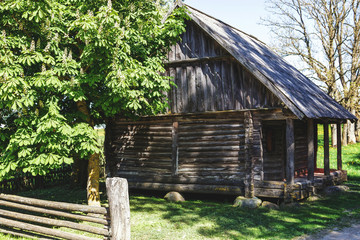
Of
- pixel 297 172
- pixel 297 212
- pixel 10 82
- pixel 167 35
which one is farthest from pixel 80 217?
pixel 297 172

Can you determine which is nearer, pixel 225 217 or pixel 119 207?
pixel 119 207

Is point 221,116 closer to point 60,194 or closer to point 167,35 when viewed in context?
point 167,35

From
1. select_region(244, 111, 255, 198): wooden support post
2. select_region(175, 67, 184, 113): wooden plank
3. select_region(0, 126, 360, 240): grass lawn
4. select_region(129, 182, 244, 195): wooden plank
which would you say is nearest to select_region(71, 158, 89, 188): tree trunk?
select_region(0, 126, 360, 240): grass lawn

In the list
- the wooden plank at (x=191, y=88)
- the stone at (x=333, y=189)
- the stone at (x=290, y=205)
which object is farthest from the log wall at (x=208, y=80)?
the stone at (x=333, y=189)

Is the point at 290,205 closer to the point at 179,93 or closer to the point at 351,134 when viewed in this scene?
the point at 179,93

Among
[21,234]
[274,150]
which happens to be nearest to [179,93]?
[274,150]

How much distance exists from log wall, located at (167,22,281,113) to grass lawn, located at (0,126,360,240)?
345 centimetres

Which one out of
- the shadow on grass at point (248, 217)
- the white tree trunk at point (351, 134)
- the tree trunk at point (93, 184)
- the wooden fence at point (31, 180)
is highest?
the white tree trunk at point (351, 134)

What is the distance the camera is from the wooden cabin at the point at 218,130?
38.1 feet

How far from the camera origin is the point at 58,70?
8.38 m

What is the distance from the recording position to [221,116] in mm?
12812

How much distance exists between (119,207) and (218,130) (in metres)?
6.87

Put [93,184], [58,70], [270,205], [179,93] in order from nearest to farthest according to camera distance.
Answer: [58,70]
[93,184]
[270,205]
[179,93]

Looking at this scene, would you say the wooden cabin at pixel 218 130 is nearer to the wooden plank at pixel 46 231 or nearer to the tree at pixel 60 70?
the tree at pixel 60 70
